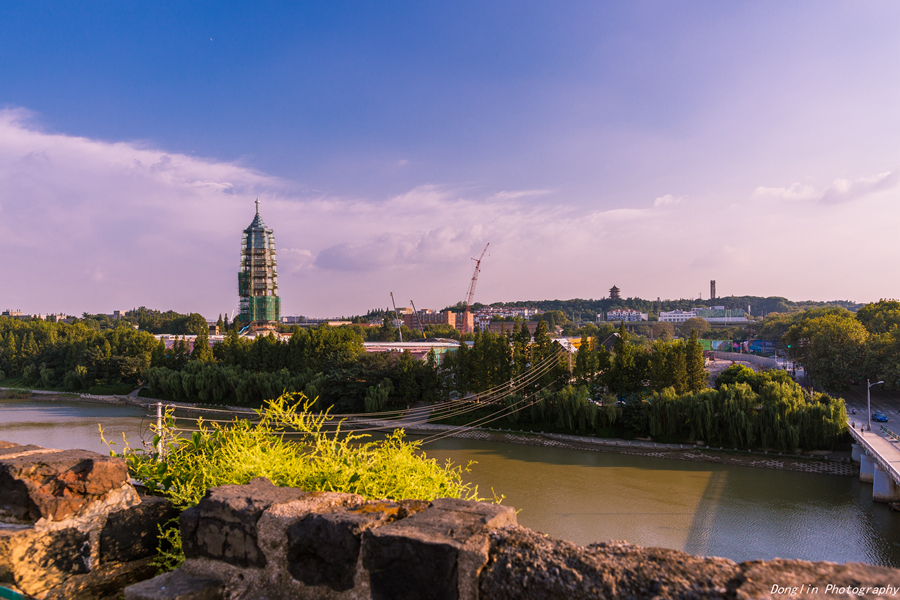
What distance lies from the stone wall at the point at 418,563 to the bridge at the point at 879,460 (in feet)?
52.4

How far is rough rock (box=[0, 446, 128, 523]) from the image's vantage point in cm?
173

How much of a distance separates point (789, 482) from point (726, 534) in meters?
5.83

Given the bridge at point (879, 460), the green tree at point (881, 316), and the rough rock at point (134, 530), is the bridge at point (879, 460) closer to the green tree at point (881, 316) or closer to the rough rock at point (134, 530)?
the green tree at point (881, 316)

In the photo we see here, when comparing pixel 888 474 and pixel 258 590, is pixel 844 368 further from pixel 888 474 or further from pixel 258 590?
pixel 258 590

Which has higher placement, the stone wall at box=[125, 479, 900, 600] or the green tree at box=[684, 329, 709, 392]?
the stone wall at box=[125, 479, 900, 600]

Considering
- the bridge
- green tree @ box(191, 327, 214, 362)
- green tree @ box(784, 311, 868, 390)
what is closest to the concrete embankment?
the bridge

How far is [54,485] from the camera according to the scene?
1.78 metres

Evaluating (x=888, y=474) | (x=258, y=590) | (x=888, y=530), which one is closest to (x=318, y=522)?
(x=258, y=590)

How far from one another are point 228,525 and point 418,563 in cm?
62

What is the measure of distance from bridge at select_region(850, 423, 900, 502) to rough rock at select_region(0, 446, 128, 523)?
1669cm

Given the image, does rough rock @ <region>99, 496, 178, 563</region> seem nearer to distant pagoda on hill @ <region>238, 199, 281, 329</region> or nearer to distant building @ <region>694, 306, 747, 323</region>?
distant pagoda on hill @ <region>238, 199, 281, 329</region>

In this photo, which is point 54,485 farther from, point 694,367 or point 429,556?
point 694,367

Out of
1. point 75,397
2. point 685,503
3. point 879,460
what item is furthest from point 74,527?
point 75,397

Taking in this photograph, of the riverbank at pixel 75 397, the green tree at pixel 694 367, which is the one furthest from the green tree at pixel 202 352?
the green tree at pixel 694 367
